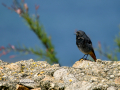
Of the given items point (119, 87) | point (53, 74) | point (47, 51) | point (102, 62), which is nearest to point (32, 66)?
point (53, 74)

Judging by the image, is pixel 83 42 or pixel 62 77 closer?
pixel 62 77

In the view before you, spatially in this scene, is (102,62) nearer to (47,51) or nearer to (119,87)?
(119,87)

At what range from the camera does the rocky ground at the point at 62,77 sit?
2297 mm

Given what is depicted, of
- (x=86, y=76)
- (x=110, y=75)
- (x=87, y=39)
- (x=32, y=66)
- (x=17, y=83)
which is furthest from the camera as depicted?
(x=87, y=39)

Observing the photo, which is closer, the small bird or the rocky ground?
the rocky ground

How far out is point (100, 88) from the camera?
227cm

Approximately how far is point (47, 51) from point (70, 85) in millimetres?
3178

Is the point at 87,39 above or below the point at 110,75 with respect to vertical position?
above

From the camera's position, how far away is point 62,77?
8.08ft

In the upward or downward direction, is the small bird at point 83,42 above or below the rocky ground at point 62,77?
above

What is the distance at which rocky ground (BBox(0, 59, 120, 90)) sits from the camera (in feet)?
7.54

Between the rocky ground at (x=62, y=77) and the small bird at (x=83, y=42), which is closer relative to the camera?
the rocky ground at (x=62, y=77)

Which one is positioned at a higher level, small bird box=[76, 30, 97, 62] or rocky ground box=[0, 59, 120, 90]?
small bird box=[76, 30, 97, 62]

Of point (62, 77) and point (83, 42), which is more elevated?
point (83, 42)
